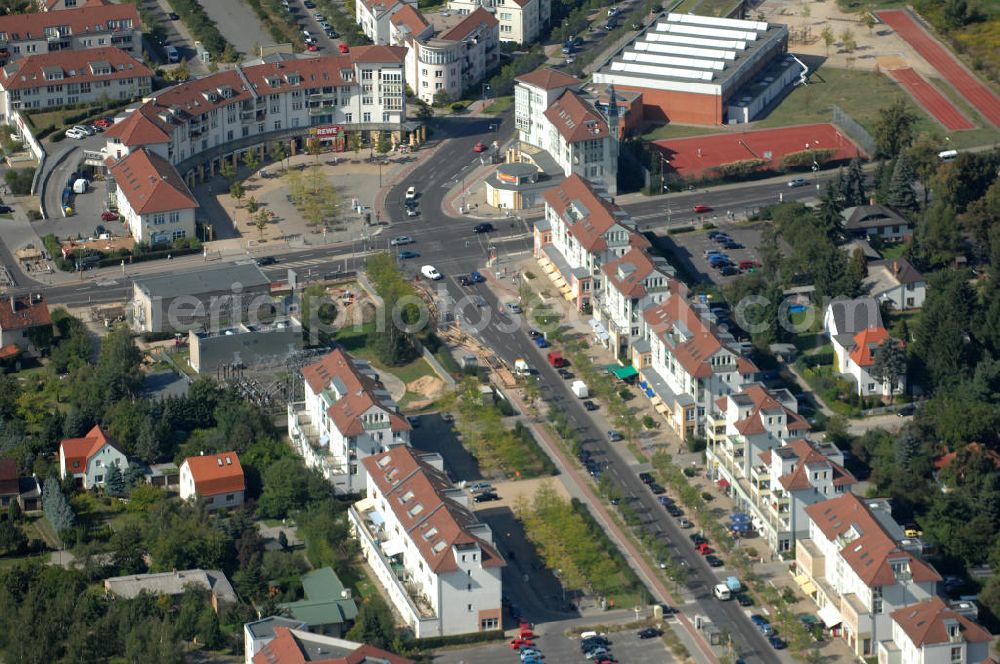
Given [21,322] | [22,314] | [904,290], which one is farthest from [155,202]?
[904,290]

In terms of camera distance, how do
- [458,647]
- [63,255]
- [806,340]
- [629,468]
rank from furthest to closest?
[63,255], [806,340], [629,468], [458,647]

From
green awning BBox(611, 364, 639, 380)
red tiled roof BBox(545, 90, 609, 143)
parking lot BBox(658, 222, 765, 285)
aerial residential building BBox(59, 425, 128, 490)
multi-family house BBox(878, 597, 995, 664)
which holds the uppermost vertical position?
red tiled roof BBox(545, 90, 609, 143)

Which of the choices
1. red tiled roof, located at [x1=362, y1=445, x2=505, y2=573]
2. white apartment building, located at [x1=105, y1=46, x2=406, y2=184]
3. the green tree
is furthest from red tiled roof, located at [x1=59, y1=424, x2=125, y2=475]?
the green tree

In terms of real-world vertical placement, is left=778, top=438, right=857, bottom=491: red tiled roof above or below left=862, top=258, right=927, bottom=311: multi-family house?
above

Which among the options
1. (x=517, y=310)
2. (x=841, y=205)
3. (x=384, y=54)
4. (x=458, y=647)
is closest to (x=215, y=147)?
(x=384, y=54)

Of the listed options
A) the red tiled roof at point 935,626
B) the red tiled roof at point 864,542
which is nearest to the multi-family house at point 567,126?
Result: the red tiled roof at point 864,542

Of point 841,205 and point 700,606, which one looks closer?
point 700,606

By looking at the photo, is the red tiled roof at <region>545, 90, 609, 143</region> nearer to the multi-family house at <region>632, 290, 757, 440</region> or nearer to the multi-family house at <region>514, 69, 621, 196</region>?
the multi-family house at <region>514, 69, 621, 196</region>

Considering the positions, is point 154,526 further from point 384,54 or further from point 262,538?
point 384,54
